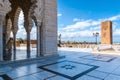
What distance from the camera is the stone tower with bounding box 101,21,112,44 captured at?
50.7ft

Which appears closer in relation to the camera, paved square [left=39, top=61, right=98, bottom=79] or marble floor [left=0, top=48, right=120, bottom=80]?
marble floor [left=0, top=48, right=120, bottom=80]

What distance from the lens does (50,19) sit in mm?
6082

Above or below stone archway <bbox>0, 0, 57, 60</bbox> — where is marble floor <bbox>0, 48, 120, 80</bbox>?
below

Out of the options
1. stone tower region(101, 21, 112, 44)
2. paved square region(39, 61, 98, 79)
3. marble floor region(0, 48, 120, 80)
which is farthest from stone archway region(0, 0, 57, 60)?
stone tower region(101, 21, 112, 44)

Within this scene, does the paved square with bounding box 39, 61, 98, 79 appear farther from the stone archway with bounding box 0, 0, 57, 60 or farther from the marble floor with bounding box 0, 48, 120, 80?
the stone archway with bounding box 0, 0, 57, 60

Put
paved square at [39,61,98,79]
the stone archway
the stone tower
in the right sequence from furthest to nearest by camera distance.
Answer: the stone tower
the stone archway
paved square at [39,61,98,79]

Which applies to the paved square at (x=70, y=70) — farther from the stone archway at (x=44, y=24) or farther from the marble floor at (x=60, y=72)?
the stone archway at (x=44, y=24)

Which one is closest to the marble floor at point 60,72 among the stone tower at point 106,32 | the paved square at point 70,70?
the paved square at point 70,70

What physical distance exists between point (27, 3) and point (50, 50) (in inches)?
111

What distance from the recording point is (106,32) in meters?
15.6

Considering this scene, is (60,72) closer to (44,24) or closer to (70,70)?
(70,70)

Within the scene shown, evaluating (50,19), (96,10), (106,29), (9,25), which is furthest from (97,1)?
(50,19)

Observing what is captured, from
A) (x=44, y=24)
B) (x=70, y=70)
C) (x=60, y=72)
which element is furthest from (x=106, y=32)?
(x=60, y=72)

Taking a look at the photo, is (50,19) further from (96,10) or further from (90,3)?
A: (96,10)
